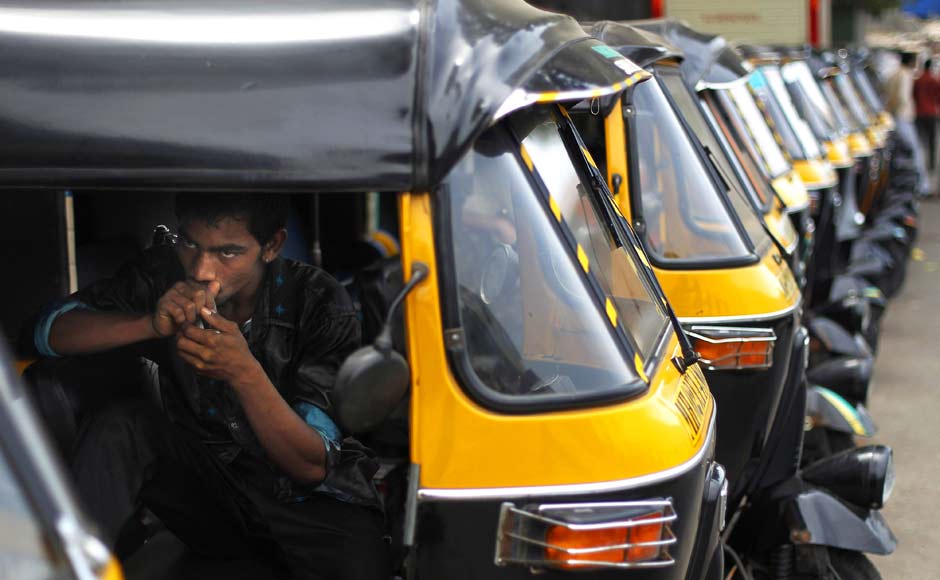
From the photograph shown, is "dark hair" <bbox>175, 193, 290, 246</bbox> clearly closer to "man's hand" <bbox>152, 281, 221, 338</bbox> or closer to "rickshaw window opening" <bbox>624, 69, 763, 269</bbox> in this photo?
"man's hand" <bbox>152, 281, 221, 338</bbox>

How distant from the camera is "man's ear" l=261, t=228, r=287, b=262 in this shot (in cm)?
337

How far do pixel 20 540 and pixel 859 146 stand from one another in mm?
12652

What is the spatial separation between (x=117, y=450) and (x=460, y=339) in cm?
101

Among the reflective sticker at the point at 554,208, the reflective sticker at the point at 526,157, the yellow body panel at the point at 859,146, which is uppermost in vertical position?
the reflective sticker at the point at 526,157

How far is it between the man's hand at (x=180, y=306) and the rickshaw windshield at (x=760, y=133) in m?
4.74

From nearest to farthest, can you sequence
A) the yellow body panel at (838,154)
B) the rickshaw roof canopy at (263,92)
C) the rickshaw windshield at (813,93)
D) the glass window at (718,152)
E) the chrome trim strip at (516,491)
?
the rickshaw roof canopy at (263,92)
the chrome trim strip at (516,491)
the glass window at (718,152)
the yellow body panel at (838,154)
the rickshaw windshield at (813,93)

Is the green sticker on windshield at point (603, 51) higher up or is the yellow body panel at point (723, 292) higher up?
the green sticker on windshield at point (603, 51)

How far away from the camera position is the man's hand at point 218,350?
3018 mm

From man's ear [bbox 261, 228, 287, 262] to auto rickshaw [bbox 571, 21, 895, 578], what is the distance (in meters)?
1.44

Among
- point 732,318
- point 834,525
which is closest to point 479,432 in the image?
point 834,525

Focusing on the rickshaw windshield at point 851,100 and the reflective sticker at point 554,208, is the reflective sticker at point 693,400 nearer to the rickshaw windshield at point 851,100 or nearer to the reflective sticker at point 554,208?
the reflective sticker at point 554,208

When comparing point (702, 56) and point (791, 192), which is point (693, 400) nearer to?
point (702, 56)

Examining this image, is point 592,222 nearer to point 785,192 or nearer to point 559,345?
point 559,345

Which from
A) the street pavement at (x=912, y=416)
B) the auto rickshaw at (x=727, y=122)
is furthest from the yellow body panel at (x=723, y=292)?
the street pavement at (x=912, y=416)
